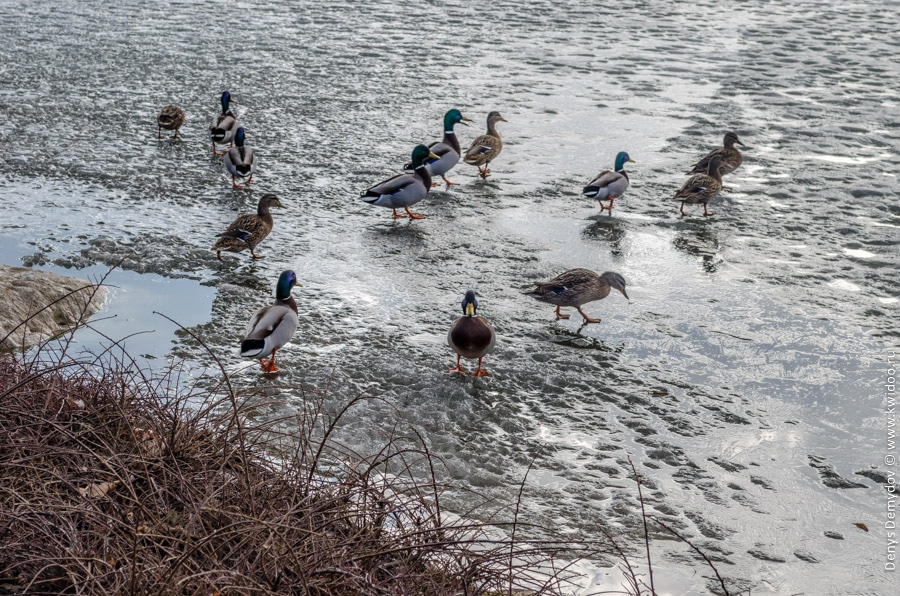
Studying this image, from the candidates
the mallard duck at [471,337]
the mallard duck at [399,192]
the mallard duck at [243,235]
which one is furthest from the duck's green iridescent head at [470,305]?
the mallard duck at [399,192]

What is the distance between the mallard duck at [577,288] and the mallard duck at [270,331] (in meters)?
2.18

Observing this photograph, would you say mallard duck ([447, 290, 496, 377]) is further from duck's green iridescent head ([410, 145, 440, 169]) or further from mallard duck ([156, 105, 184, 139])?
mallard duck ([156, 105, 184, 139])

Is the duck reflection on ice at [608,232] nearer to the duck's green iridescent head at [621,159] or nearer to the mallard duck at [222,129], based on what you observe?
the duck's green iridescent head at [621,159]

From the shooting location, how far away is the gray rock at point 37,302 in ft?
25.8

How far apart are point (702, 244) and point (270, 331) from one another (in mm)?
4981

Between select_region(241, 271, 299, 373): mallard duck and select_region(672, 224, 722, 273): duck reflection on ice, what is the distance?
428cm

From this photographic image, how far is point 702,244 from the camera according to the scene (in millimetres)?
10414

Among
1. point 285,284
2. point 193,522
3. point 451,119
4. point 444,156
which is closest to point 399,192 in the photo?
point 444,156

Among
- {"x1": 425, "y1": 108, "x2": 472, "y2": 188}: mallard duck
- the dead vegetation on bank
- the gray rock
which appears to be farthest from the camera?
{"x1": 425, "y1": 108, "x2": 472, "y2": 188}: mallard duck

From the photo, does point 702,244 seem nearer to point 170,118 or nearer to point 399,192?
point 399,192

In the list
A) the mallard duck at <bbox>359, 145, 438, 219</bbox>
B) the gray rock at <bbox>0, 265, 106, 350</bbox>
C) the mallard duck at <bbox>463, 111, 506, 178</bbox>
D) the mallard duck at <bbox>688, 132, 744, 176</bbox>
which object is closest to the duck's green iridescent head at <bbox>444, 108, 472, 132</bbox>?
the mallard duck at <bbox>463, 111, 506, 178</bbox>

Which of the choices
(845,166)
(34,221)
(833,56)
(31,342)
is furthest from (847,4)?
(31,342)

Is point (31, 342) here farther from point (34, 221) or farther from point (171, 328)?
point (34, 221)

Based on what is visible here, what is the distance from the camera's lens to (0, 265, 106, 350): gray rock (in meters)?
7.88
